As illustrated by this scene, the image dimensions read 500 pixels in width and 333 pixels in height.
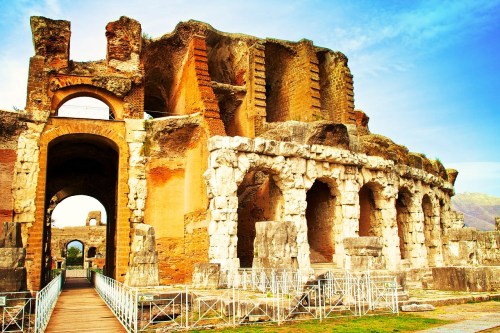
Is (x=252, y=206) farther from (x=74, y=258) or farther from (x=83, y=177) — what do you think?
(x=74, y=258)

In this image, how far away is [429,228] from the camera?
22.3 meters

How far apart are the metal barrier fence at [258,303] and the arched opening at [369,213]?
8.56m

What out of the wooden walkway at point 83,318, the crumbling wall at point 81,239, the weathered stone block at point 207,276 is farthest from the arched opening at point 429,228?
the crumbling wall at point 81,239

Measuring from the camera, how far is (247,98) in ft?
64.9

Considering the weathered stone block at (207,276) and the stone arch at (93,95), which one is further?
the stone arch at (93,95)

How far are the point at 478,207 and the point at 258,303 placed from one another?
13458cm

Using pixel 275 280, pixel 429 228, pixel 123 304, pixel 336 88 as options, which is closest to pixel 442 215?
pixel 429 228

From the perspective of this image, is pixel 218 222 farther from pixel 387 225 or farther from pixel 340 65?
pixel 340 65

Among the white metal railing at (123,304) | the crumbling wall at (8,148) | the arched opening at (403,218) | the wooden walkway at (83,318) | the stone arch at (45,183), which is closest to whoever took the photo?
the white metal railing at (123,304)

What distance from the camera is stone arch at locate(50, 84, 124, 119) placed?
1695 cm

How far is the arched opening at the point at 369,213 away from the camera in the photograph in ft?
63.7

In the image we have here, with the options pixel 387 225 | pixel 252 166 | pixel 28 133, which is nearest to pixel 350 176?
pixel 387 225

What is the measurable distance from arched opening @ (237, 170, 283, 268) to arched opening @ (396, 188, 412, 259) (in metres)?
6.57

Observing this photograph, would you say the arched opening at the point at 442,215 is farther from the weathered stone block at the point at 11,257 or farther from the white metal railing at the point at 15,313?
the white metal railing at the point at 15,313
